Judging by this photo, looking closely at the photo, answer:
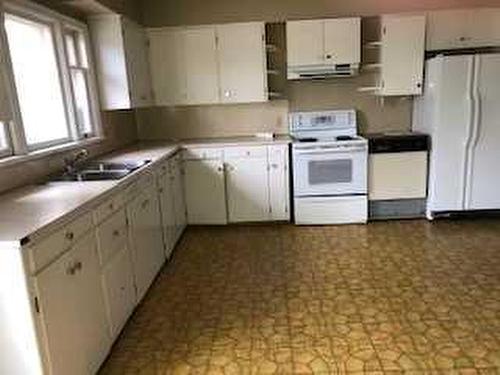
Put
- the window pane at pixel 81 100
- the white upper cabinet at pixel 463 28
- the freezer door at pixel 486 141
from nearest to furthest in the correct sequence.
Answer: the window pane at pixel 81 100
the freezer door at pixel 486 141
the white upper cabinet at pixel 463 28

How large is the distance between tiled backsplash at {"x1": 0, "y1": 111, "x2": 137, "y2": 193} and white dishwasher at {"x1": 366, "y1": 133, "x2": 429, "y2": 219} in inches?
102

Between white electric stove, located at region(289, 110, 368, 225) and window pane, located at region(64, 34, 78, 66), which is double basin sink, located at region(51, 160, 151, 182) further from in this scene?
white electric stove, located at region(289, 110, 368, 225)

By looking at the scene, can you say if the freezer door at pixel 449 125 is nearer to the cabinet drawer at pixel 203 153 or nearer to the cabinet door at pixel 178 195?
the cabinet drawer at pixel 203 153

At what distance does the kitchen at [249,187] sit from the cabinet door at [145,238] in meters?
0.02

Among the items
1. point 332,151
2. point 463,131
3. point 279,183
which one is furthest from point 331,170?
point 463,131

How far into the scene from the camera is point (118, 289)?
2.49m

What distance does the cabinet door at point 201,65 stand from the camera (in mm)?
4453

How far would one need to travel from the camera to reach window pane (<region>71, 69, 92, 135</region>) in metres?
3.54

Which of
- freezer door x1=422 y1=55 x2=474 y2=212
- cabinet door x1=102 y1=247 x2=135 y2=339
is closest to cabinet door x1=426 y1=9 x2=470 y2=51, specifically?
freezer door x1=422 y1=55 x2=474 y2=212

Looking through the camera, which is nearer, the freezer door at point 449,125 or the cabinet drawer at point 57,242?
the cabinet drawer at point 57,242

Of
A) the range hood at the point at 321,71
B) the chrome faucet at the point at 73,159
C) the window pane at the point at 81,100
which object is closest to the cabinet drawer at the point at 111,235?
the chrome faucet at the point at 73,159

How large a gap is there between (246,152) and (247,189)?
1.29 feet

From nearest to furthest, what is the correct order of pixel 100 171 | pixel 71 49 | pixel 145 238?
pixel 145 238 → pixel 100 171 → pixel 71 49

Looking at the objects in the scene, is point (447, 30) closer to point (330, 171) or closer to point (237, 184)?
point (330, 171)
